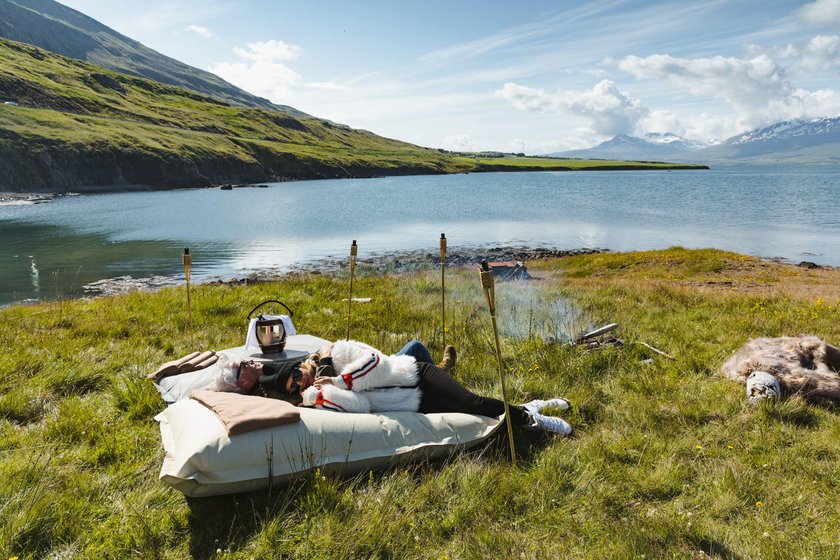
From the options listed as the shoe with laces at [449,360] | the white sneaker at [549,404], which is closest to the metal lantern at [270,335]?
the shoe with laces at [449,360]

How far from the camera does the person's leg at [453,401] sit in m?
6.02

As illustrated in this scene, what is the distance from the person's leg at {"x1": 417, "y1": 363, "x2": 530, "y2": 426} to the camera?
6016 mm

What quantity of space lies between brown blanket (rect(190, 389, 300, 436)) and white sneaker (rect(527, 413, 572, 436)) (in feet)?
9.07

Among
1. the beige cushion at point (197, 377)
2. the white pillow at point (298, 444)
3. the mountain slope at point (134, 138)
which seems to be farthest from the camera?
the mountain slope at point (134, 138)

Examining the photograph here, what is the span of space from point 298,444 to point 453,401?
1889 millimetres

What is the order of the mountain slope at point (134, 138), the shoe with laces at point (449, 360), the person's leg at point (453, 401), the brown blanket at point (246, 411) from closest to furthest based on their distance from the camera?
the brown blanket at point (246, 411) < the person's leg at point (453, 401) < the shoe with laces at point (449, 360) < the mountain slope at point (134, 138)

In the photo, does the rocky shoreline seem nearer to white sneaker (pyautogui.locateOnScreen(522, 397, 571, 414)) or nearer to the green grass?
white sneaker (pyautogui.locateOnScreen(522, 397, 571, 414))

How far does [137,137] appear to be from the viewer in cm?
10306

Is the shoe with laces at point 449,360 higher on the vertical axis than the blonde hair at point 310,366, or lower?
lower

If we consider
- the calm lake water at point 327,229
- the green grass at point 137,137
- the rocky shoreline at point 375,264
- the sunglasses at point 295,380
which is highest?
the green grass at point 137,137

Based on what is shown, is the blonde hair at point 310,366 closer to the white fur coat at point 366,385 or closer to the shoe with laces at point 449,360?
the white fur coat at point 366,385

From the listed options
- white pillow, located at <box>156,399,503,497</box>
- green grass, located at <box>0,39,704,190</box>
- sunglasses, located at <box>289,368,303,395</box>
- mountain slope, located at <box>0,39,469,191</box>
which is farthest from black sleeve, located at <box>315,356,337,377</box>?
green grass, located at <box>0,39,704,190</box>

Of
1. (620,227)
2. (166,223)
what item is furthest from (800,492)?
(166,223)

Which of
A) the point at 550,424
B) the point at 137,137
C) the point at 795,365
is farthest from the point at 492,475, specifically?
the point at 137,137
